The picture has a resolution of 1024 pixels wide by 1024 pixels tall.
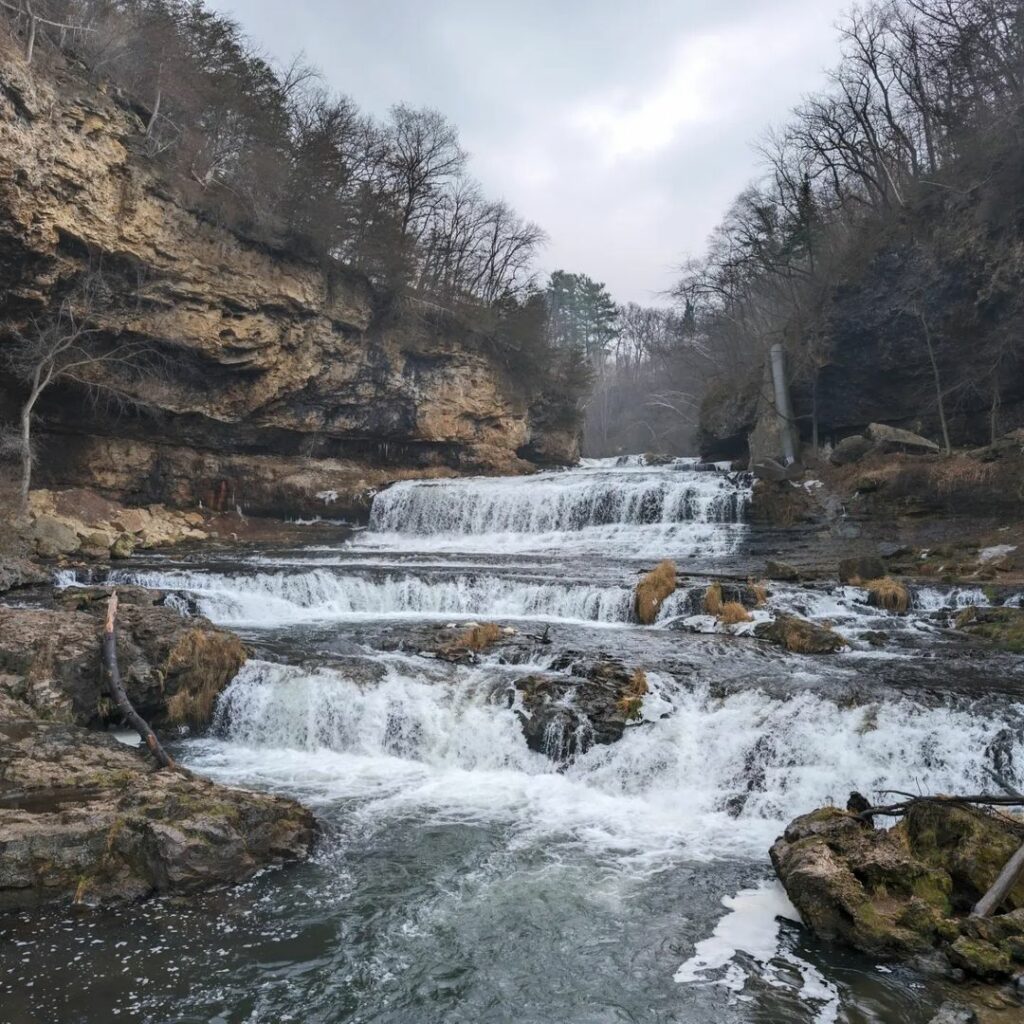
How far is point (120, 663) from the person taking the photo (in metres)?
9.58

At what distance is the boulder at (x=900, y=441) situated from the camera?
20.1 m

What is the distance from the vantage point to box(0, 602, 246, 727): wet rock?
9016mm

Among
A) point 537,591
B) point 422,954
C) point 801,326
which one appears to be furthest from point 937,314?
point 422,954

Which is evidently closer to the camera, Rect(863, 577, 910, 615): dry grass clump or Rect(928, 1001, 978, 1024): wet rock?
Rect(928, 1001, 978, 1024): wet rock

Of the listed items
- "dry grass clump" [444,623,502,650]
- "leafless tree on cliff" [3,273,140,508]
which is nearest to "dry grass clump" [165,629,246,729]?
"dry grass clump" [444,623,502,650]

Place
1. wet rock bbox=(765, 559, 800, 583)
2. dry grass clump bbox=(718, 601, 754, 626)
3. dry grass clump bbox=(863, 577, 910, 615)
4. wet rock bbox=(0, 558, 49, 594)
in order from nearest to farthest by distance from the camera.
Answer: dry grass clump bbox=(718, 601, 754, 626)
dry grass clump bbox=(863, 577, 910, 615)
wet rock bbox=(0, 558, 49, 594)
wet rock bbox=(765, 559, 800, 583)

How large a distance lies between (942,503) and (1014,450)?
1.87 meters

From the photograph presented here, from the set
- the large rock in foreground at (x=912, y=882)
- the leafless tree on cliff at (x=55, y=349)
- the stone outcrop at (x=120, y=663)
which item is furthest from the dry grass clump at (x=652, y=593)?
the leafless tree on cliff at (x=55, y=349)

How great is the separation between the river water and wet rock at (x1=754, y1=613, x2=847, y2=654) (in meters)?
0.30

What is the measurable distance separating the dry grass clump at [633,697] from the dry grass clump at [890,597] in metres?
5.81

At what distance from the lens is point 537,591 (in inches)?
546

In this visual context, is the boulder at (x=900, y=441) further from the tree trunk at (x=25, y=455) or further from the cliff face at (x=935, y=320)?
the tree trunk at (x=25, y=455)

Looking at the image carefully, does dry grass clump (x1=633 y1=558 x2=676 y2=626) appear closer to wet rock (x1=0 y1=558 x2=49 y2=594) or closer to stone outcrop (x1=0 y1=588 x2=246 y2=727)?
stone outcrop (x1=0 y1=588 x2=246 y2=727)

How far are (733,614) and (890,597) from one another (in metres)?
2.84
